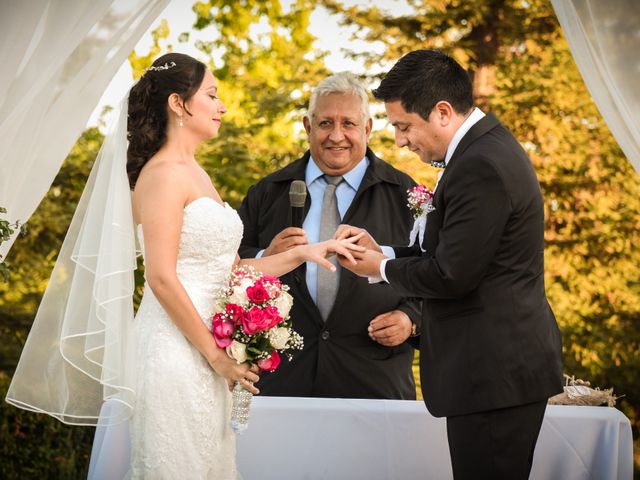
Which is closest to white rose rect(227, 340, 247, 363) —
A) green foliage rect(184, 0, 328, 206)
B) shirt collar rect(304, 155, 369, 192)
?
shirt collar rect(304, 155, 369, 192)

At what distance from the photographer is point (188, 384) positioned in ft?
9.89

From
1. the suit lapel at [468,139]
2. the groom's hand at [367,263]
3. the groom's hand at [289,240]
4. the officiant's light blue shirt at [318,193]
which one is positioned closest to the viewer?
the suit lapel at [468,139]

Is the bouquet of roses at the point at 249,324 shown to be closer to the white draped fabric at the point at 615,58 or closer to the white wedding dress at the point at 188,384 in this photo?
the white wedding dress at the point at 188,384

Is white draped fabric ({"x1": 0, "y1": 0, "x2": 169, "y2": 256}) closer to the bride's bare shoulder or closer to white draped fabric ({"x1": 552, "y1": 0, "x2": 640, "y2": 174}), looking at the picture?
the bride's bare shoulder

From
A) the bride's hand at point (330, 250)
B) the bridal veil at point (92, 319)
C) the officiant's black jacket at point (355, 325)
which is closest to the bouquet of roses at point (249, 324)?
the bridal veil at point (92, 319)

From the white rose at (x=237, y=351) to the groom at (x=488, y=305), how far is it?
0.66 m

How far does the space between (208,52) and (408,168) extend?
2747mm

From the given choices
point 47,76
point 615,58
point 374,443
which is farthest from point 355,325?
point 47,76

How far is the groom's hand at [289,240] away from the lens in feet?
12.5

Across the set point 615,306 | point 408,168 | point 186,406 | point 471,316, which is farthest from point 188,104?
point 615,306

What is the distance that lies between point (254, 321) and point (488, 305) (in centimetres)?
82

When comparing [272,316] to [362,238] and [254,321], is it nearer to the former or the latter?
[254,321]

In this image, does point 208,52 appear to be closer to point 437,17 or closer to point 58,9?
point 437,17

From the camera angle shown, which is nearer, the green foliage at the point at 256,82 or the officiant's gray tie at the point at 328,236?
the officiant's gray tie at the point at 328,236
